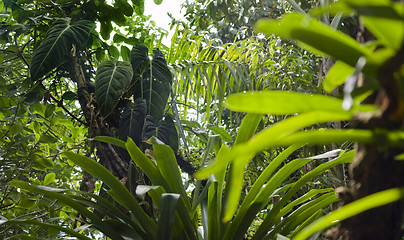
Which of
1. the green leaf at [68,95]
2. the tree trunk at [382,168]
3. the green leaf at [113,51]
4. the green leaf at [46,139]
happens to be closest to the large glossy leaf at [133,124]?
the green leaf at [46,139]

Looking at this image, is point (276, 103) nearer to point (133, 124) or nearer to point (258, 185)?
point (258, 185)

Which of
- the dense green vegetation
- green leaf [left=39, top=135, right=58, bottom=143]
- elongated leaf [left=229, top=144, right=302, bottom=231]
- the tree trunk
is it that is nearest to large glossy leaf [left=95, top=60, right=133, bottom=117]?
the dense green vegetation

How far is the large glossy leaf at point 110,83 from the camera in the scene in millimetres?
1626

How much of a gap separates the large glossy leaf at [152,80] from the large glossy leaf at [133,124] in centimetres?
9

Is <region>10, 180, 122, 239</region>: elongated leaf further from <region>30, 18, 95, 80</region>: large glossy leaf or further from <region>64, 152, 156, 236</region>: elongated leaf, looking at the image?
<region>30, 18, 95, 80</region>: large glossy leaf

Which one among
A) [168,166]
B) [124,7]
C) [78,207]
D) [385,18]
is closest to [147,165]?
[168,166]

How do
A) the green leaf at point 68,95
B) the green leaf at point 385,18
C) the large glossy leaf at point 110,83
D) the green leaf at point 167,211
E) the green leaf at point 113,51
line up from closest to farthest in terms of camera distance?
the green leaf at point 385,18 → the green leaf at point 167,211 → the large glossy leaf at point 110,83 → the green leaf at point 68,95 → the green leaf at point 113,51

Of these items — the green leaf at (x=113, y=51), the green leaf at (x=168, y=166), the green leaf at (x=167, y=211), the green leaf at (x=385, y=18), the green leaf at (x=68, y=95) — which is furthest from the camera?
the green leaf at (x=113, y=51)

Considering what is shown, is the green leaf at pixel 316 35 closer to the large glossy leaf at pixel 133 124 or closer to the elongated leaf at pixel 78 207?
the elongated leaf at pixel 78 207

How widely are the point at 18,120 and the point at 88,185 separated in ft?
1.49

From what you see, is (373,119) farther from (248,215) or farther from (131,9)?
(131,9)

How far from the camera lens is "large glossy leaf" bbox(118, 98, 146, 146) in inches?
65.2

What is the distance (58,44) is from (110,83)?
0.30 m

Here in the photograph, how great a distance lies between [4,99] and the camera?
199 centimetres
